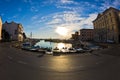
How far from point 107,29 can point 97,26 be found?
17250 mm

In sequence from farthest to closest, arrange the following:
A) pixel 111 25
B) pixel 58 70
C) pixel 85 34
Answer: pixel 85 34
pixel 111 25
pixel 58 70

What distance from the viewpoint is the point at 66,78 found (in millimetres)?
12945

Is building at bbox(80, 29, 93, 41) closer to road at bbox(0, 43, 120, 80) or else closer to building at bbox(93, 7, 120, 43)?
building at bbox(93, 7, 120, 43)

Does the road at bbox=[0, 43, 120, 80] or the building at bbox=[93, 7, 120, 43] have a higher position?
the building at bbox=[93, 7, 120, 43]

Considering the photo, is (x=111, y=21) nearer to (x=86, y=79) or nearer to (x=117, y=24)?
(x=117, y=24)

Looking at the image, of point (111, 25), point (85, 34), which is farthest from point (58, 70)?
point (85, 34)

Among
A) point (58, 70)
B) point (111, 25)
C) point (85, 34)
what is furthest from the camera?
point (85, 34)

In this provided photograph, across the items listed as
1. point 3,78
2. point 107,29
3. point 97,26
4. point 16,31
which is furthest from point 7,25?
point 3,78

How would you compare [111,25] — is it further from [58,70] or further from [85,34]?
[85,34]

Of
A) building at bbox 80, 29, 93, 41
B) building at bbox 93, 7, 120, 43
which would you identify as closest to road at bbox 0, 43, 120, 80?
building at bbox 93, 7, 120, 43

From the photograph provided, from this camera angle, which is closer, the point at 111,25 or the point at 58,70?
the point at 58,70

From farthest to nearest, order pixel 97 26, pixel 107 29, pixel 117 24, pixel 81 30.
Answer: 1. pixel 81 30
2. pixel 97 26
3. pixel 107 29
4. pixel 117 24

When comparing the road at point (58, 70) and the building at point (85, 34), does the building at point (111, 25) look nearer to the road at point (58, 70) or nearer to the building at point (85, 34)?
the road at point (58, 70)

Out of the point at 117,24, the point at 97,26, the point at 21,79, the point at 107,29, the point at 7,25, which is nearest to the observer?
the point at 21,79
